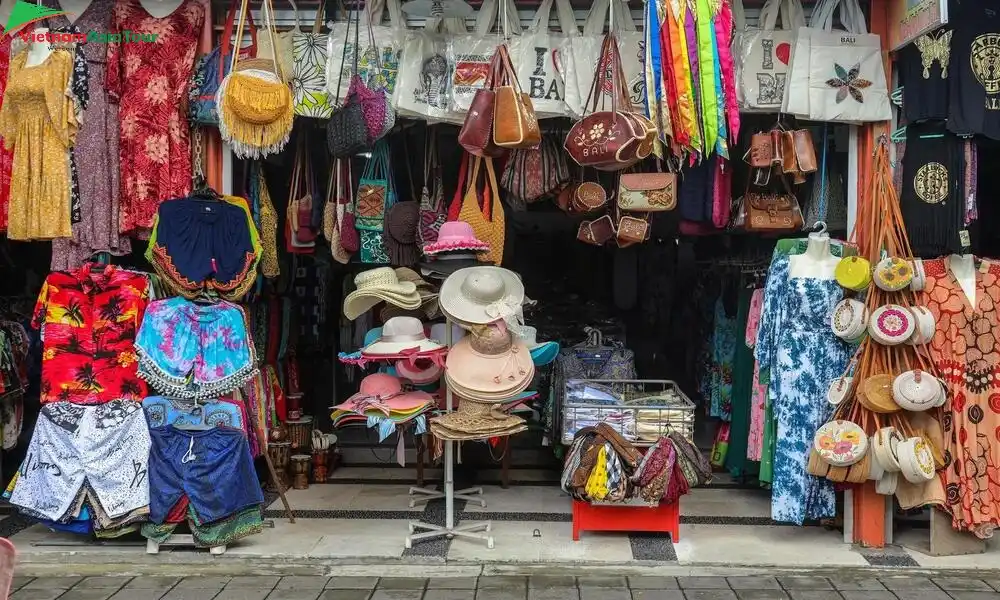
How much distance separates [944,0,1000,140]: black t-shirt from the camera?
5.07 metres

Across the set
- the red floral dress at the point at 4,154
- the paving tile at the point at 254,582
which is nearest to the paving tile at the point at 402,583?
the paving tile at the point at 254,582

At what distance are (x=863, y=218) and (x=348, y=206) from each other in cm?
339

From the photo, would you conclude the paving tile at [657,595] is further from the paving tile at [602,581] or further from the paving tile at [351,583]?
the paving tile at [351,583]

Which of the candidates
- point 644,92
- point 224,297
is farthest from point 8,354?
point 644,92

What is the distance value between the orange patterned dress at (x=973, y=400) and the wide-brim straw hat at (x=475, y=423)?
2485 millimetres

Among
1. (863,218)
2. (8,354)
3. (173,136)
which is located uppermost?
(173,136)

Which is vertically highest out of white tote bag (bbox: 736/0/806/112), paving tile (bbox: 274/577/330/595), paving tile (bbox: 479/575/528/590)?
white tote bag (bbox: 736/0/806/112)

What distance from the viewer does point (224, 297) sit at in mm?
5441

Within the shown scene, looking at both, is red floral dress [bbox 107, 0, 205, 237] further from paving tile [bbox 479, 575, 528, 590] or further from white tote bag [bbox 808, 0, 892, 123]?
white tote bag [bbox 808, 0, 892, 123]

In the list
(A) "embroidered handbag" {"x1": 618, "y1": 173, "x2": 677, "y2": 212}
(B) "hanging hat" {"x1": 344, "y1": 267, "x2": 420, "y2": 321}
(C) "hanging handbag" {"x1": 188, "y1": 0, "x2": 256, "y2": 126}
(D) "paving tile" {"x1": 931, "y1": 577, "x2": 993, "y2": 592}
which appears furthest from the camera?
(A) "embroidered handbag" {"x1": 618, "y1": 173, "x2": 677, "y2": 212}

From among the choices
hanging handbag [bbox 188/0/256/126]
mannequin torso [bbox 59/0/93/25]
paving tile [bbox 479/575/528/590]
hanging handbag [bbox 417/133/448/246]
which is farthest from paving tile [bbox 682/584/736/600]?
mannequin torso [bbox 59/0/93/25]

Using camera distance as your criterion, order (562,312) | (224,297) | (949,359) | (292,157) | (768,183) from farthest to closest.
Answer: (562,312)
(292,157)
(768,183)
(224,297)
(949,359)

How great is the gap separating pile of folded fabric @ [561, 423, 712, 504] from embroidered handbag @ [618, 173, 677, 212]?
1.50 m

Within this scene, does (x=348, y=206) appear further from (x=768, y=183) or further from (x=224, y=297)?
(x=768, y=183)
